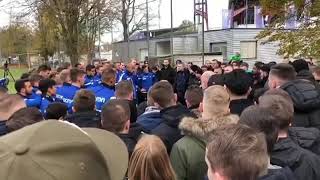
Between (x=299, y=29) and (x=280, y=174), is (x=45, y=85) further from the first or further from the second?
(x=299, y=29)

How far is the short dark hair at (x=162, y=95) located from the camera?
5762mm

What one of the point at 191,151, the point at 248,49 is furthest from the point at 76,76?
the point at 248,49

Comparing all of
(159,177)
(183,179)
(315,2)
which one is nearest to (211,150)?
(159,177)

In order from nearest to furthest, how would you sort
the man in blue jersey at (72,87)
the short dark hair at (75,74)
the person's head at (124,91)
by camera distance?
the person's head at (124,91)
the man in blue jersey at (72,87)
the short dark hair at (75,74)

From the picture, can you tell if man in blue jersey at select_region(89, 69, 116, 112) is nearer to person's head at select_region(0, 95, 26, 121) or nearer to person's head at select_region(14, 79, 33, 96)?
person's head at select_region(14, 79, 33, 96)

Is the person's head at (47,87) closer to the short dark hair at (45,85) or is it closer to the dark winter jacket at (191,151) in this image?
the short dark hair at (45,85)

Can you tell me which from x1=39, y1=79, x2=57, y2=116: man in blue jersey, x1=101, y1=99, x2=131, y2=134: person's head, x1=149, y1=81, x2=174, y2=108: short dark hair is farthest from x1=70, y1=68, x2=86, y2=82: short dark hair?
x1=101, y1=99, x2=131, y2=134: person's head

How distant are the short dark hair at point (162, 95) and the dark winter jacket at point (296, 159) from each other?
217 cm

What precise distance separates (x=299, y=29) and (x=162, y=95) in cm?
1005

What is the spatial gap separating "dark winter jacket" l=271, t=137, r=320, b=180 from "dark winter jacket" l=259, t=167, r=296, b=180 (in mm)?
165

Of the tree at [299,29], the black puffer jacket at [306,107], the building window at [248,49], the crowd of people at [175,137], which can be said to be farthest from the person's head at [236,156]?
the building window at [248,49]

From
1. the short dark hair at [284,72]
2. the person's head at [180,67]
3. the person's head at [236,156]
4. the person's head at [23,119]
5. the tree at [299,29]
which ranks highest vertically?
the tree at [299,29]

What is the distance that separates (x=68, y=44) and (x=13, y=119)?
814 inches

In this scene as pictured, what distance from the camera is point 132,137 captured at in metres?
4.75
